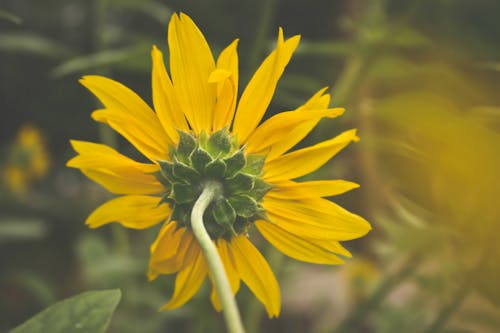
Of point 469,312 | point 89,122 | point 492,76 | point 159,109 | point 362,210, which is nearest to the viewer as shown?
point 159,109

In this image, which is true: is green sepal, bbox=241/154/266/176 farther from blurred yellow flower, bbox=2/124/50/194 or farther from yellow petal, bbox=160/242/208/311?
blurred yellow flower, bbox=2/124/50/194

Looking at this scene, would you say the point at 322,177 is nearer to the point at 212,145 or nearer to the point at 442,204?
the point at 442,204

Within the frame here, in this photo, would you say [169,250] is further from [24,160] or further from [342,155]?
[24,160]

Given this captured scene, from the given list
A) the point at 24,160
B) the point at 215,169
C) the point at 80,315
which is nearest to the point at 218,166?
the point at 215,169

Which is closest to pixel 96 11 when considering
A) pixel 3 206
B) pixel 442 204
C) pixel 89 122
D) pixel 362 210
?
pixel 442 204

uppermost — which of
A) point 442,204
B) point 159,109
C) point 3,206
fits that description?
point 3,206

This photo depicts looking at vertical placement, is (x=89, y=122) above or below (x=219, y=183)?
above

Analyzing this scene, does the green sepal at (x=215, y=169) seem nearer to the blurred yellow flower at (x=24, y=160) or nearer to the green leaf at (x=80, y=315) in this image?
the green leaf at (x=80, y=315)
